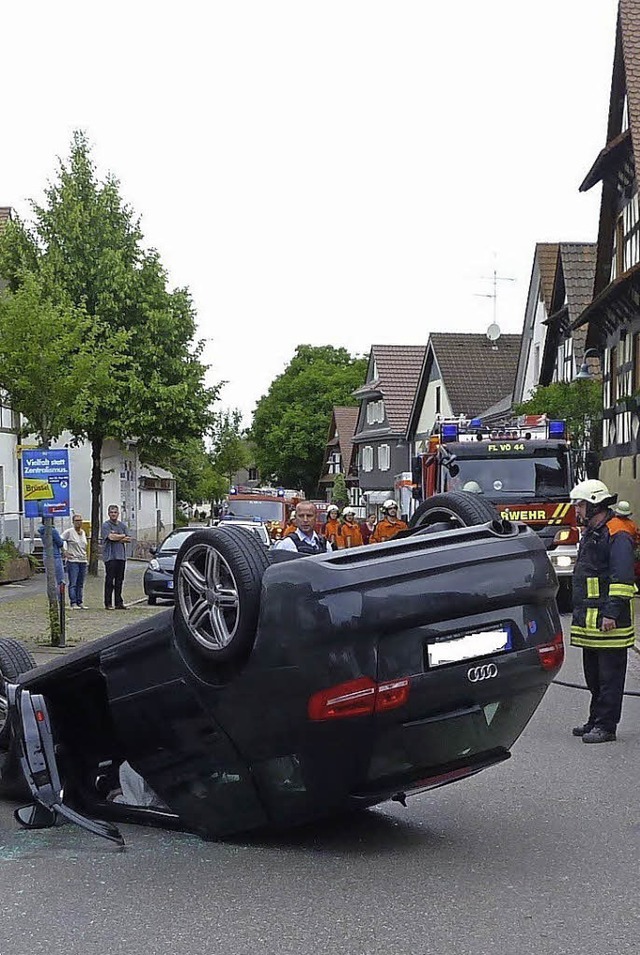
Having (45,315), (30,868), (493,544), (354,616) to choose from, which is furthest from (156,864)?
(45,315)

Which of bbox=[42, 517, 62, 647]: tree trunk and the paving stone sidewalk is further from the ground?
bbox=[42, 517, 62, 647]: tree trunk

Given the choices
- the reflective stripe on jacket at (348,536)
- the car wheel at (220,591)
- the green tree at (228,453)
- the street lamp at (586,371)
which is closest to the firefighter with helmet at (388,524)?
the reflective stripe on jacket at (348,536)

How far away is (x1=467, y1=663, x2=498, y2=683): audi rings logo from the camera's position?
220 inches

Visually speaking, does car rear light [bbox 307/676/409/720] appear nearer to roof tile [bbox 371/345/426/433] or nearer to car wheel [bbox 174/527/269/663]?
car wheel [bbox 174/527/269/663]

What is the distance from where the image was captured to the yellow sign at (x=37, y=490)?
1734 cm

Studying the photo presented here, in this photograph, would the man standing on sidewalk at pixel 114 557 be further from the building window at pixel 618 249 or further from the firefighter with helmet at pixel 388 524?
the building window at pixel 618 249

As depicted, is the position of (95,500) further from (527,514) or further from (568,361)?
(527,514)

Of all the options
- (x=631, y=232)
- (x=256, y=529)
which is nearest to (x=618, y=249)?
(x=631, y=232)

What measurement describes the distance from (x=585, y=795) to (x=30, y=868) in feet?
10.4

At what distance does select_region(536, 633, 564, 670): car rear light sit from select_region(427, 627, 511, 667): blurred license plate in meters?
0.20

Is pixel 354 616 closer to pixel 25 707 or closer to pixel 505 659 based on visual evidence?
pixel 505 659

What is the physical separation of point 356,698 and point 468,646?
0.55 metres

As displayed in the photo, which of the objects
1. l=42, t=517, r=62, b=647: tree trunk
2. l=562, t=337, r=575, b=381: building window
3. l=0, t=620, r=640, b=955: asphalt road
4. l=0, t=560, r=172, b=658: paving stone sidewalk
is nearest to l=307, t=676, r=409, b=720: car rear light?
l=0, t=620, r=640, b=955: asphalt road

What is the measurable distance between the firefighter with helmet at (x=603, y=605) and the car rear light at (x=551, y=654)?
11.0ft
